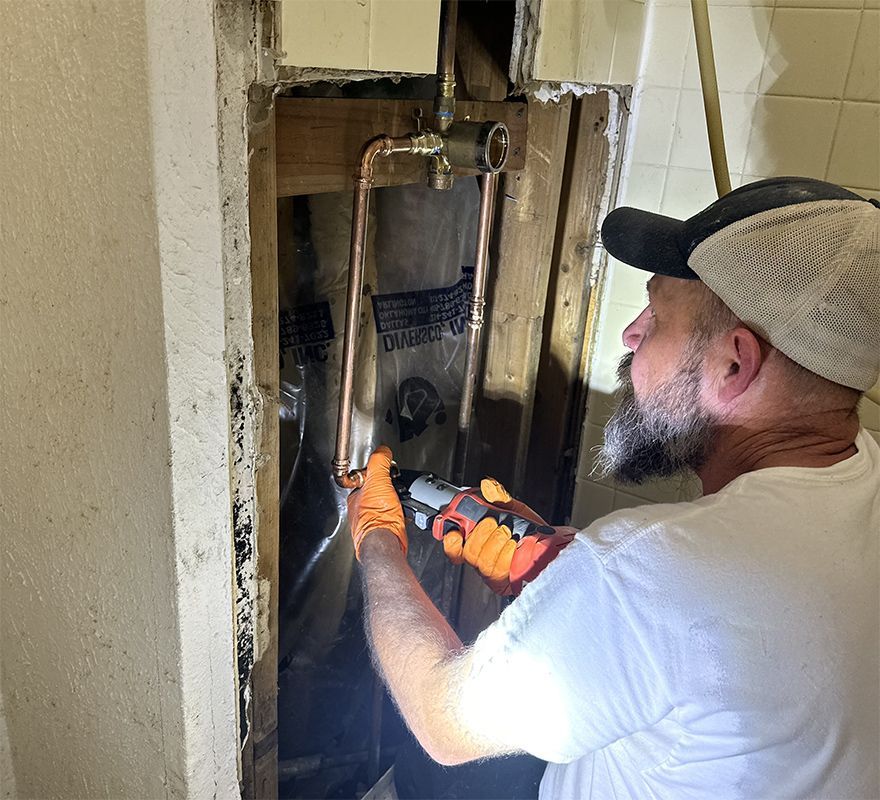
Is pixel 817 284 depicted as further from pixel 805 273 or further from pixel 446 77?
pixel 446 77

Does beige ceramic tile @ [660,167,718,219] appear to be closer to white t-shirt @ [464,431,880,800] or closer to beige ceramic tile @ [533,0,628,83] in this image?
beige ceramic tile @ [533,0,628,83]

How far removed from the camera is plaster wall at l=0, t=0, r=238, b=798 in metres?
0.75

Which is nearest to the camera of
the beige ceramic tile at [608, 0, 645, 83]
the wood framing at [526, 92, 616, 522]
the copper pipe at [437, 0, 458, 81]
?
the copper pipe at [437, 0, 458, 81]

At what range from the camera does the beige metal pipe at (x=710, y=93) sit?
1259 millimetres

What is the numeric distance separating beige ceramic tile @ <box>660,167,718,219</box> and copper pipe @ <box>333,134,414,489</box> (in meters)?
0.62

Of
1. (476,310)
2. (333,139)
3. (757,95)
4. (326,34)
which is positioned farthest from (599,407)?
(326,34)

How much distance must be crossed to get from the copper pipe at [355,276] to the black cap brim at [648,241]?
305 millimetres

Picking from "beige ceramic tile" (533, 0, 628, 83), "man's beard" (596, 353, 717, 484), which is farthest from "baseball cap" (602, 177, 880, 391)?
"beige ceramic tile" (533, 0, 628, 83)

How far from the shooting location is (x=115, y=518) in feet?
3.04

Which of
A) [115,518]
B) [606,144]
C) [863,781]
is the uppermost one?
[606,144]

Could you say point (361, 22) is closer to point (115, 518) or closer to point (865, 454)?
point (115, 518)

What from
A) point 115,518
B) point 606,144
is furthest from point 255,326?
point 606,144

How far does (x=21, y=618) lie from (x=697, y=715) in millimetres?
914

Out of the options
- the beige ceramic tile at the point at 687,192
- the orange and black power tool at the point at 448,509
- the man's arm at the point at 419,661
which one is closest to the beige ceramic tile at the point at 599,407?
the beige ceramic tile at the point at 687,192
